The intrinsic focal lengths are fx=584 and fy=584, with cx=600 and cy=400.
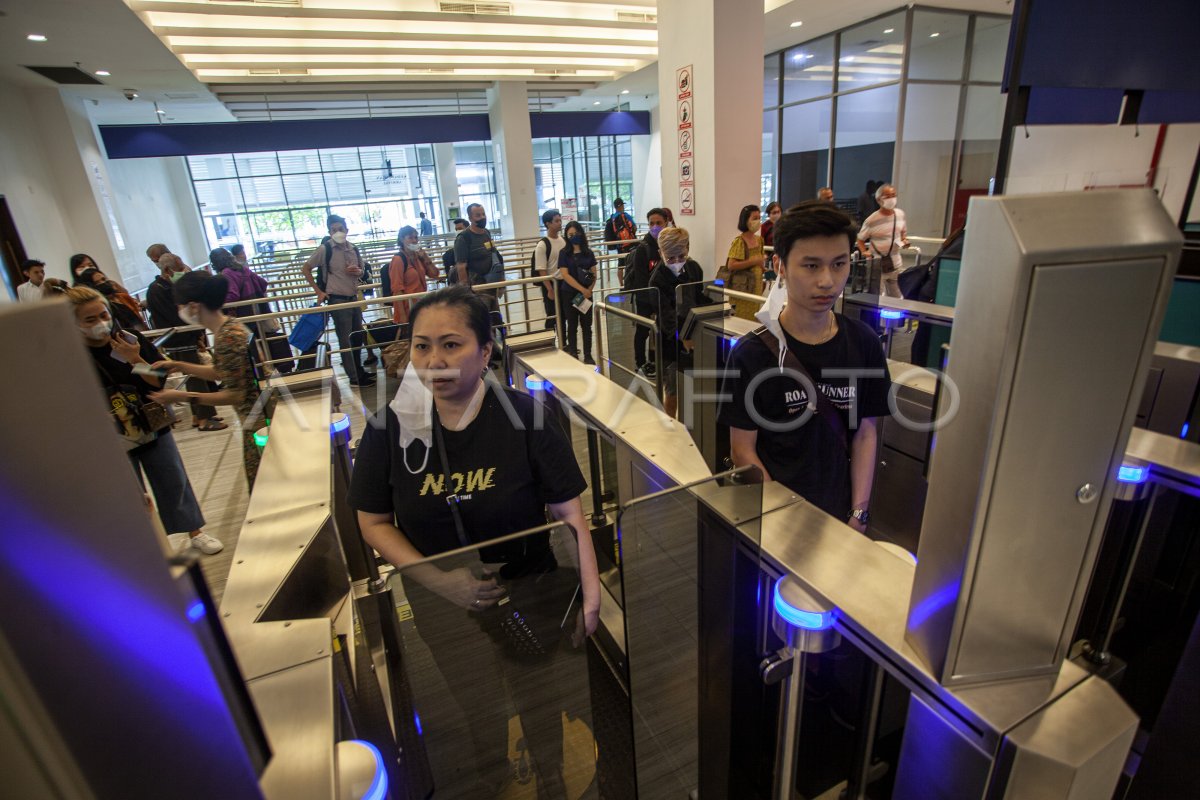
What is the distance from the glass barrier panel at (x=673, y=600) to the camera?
119 cm

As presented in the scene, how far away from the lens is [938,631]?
0.77 m

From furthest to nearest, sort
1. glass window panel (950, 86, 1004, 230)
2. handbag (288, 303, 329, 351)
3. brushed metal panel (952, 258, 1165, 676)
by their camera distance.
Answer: glass window panel (950, 86, 1004, 230) < handbag (288, 303, 329, 351) < brushed metal panel (952, 258, 1165, 676)

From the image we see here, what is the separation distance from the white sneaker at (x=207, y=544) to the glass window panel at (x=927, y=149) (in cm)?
1012

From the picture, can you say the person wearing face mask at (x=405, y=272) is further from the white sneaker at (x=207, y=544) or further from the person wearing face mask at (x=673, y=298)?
the white sneaker at (x=207, y=544)

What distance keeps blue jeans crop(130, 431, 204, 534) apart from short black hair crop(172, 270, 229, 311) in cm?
78

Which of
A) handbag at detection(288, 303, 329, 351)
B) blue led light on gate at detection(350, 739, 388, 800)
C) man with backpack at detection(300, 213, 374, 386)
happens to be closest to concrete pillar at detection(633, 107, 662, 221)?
man with backpack at detection(300, 213, 374, 386)

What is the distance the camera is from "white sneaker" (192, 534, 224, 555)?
11.3 feet

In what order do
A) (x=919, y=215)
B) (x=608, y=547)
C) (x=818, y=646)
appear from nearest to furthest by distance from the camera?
(x=818, y=646), (x=608, y=547), (x=919, y=215)

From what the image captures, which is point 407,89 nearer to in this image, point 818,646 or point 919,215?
point 919,215

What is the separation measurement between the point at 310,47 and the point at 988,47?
33.9 ft

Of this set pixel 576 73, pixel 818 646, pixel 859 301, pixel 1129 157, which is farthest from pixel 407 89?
pixel 818 646

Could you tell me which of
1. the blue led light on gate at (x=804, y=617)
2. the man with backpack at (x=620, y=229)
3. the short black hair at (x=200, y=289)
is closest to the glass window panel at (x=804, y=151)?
the man with backpack at (x=620, y=229)

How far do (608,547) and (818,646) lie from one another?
1722 millimetres

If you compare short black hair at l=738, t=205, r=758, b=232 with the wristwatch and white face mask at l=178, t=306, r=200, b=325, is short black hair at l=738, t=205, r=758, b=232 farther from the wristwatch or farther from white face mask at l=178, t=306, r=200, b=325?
white face mask at l=178, t=306, r=200, b=325
